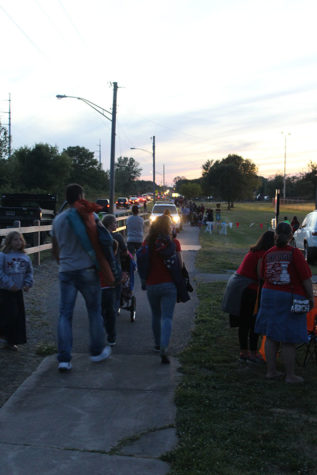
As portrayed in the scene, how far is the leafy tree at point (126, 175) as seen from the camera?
6998 inches

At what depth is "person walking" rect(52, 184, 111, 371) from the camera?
5.25 metres

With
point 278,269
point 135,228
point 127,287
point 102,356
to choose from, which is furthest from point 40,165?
point 278,269

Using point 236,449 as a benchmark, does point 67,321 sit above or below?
above

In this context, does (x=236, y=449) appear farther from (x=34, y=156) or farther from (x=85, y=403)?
(x=34, y=156)

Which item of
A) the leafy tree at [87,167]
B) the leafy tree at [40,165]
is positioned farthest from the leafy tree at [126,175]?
the leafy tree at [40,165]

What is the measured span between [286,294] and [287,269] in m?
0.26

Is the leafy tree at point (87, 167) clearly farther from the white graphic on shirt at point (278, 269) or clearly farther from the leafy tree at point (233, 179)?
the white graphic on shirt at point (278, 269)

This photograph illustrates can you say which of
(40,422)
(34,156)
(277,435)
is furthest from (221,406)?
(34,156)

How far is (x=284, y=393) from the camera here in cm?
492

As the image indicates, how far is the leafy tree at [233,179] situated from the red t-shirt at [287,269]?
321ft

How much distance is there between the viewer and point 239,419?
4230 mm

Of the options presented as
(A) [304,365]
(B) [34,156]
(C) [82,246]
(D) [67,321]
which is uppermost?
(B) [34,156]

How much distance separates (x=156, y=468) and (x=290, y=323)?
2.43 m

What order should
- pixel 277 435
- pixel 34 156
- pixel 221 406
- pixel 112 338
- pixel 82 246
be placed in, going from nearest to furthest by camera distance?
pixel 277 435 < pixel 221 406 < pixel 82 246 < pixel 112 338 < pixel 34 156
